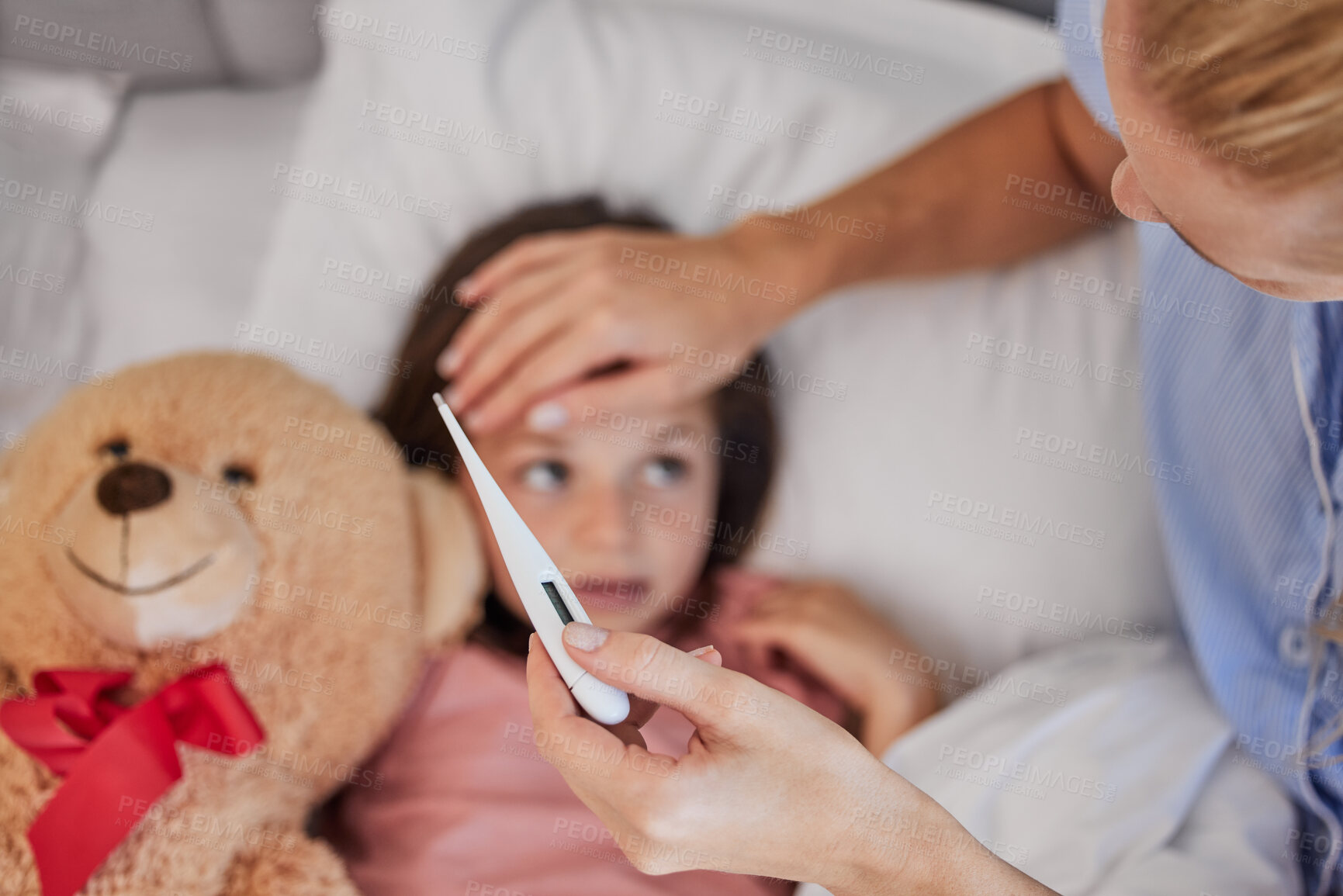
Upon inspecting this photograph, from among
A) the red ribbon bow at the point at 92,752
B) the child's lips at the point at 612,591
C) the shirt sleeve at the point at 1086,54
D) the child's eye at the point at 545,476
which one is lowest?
the child's lips at the point at 612,591

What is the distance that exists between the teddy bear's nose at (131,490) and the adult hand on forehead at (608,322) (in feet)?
0.86

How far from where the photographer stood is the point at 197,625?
24.4 inches

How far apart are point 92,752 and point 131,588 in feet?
0.34

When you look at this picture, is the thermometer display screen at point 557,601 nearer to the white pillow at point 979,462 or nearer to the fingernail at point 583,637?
the fingernail at point 583,637

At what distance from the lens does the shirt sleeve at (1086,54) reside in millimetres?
779

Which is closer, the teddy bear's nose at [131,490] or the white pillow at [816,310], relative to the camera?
the teddy bear's nose at [131,490]

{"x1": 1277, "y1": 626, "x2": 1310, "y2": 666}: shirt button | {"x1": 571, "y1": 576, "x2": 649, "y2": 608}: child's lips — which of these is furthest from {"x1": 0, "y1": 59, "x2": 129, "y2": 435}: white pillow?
{"x1": 1277, "y1": 626, "x2": 1310, "y2": 666}: shirt button

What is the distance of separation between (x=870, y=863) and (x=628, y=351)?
18.0 inches

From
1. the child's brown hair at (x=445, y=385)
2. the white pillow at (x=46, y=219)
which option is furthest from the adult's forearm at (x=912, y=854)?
the white pillow at (x=46, y=219)

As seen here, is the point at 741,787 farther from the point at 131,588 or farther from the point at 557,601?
the point at 131,588

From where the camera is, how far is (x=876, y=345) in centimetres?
102

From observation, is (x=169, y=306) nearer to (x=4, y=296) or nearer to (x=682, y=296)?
(x=4, y=296)

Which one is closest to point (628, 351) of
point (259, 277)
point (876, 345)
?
point (876, 345)

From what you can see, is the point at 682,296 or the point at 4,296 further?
the point at 4,296
